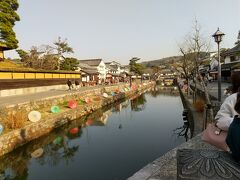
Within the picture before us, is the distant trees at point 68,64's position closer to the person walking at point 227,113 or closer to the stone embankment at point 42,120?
the stone embankment at point 42,120

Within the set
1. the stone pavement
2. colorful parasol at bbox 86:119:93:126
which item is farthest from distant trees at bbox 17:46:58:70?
the stone pavement

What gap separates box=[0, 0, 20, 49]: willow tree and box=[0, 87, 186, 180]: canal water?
16.3 meters

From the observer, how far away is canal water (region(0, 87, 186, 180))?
8266 mm

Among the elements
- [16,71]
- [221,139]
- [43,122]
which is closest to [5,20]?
[16,71]

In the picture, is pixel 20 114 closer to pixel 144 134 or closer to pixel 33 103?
pixel 33 103

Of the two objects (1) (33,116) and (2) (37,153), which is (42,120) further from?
(2) (37,153)

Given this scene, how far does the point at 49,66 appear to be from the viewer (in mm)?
33969

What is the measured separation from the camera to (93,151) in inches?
415

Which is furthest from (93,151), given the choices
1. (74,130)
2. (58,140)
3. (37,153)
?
(74,130)

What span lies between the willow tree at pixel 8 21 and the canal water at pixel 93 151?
16261 mm

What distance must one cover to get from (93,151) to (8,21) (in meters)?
22.4

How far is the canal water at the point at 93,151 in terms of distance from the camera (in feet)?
27.1

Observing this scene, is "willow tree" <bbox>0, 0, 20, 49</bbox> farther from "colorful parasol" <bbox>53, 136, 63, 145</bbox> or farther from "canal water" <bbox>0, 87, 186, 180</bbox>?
"colorful parasol" <bbox>53, 136, 63, 145</bbox>

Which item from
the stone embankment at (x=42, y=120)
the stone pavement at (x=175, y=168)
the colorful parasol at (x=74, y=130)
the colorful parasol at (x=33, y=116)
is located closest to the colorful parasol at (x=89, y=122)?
the stone embankment at (x=42, y=120)
